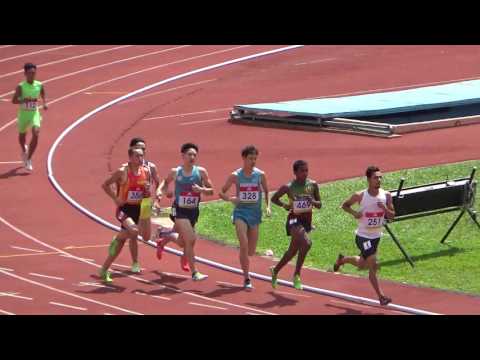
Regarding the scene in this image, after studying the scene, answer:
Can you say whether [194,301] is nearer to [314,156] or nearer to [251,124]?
[314,156]

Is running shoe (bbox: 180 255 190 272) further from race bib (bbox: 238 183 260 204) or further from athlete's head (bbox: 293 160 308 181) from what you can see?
athlete's head (bbox: 293 160 308 181)

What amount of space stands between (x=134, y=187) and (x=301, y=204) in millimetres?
2227

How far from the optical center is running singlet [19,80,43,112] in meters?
22.0

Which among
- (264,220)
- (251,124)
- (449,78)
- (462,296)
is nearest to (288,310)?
(462,296)

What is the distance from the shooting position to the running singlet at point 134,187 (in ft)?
51.1

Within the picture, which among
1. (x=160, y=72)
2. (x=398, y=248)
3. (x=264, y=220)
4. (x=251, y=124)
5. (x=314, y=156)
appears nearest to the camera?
(x=398, y=248)

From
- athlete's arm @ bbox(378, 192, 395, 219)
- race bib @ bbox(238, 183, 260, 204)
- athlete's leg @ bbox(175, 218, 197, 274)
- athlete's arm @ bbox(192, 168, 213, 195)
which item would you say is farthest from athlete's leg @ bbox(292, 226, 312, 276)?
athlete's leg @ bbox(175, 218, 197, 274)

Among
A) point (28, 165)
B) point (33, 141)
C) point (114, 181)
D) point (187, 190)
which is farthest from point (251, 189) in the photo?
point (28, 165)

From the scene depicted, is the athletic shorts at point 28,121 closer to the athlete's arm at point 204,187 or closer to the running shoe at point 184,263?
the running shoe at point 184,263

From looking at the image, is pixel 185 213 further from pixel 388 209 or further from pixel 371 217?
pixel 388 209

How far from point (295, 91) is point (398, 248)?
42.4 feet

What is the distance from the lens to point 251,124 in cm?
2658

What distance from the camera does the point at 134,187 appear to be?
15594 mm

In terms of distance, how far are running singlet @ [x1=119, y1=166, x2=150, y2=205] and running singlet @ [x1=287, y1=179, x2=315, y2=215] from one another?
1961 mm
